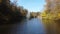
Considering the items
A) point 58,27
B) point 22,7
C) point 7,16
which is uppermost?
point 22,7

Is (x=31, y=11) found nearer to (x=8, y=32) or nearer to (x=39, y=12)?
(x=39, y=12)

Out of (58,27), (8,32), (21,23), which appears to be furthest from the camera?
(58,27)

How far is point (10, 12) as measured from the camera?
1.52 meters

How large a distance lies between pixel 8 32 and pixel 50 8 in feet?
1.98

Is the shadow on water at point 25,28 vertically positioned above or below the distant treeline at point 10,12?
below

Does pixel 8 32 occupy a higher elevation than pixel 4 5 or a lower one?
lower

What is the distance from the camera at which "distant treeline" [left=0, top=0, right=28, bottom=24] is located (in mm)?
1487

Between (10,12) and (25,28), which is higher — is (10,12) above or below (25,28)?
above

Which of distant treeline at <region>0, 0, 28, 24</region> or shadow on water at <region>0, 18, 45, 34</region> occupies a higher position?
distant treeline at <region>0, 0, 28, 24</region>

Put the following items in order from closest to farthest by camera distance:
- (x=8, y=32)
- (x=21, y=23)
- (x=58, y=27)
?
1. (x=8, y=32)
2. (x=21, y=23)
3. (x=58, y=27)

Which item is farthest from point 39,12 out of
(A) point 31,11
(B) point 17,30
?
(B) point 17,30

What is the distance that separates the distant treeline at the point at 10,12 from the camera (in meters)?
1.49

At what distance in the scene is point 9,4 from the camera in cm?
153

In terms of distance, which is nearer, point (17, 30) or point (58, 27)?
point (17, 30)
